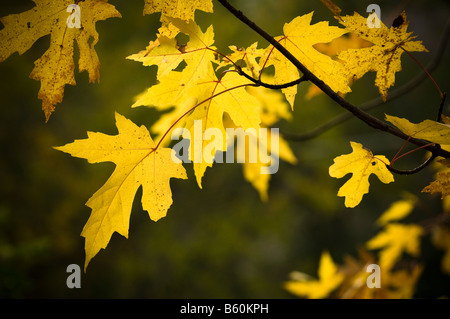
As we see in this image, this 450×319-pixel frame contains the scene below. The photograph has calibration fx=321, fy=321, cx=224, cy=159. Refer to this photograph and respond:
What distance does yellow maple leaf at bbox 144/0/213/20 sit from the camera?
63 centimetres

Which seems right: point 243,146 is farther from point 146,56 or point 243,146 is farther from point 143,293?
point 143,293

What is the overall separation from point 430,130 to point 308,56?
0.28m

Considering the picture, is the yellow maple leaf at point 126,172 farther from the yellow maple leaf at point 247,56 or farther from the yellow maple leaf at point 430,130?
the yellow maple leaf at point 430,130

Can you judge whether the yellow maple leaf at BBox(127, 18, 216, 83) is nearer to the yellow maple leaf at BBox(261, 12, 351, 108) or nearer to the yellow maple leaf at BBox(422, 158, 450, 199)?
the yellow maple leaf at BBox(261, 12, 351, 108)

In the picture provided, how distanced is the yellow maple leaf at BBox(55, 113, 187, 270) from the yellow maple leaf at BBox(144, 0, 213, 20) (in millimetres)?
237

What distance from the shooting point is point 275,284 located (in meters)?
3.95

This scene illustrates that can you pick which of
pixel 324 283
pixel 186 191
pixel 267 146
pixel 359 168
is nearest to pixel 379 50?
pixel 359 168

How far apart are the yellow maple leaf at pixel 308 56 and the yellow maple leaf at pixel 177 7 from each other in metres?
0.16

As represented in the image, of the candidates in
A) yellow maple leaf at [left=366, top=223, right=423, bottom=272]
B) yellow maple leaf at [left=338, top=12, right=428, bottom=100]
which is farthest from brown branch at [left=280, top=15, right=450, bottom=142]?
yellow maple leaf at [left=366, top=223, right=423, bottom=272]

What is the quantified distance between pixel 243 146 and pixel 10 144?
3.51 m

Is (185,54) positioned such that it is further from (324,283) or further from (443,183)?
(324,283)

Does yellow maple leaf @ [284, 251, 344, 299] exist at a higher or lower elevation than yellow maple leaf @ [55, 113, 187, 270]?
lower

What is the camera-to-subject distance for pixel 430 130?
1.96 feet
